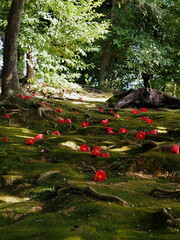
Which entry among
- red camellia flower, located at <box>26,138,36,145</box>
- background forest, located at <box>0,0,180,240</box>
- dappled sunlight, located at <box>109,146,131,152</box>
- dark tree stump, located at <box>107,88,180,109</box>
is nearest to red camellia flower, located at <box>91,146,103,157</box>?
background forest, located at <box>0,0,180,240</box>

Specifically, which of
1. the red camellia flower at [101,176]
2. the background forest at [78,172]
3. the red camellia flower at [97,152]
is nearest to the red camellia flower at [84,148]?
the background forest at [78,172]

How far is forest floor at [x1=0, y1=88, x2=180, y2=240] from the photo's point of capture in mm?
1900

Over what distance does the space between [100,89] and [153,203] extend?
16.0 metres

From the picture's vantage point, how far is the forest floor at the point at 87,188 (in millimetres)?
1900

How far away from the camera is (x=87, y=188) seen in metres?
2.76

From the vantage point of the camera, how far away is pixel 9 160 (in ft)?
12.9

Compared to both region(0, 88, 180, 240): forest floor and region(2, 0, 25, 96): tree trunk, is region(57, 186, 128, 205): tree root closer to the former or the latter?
region(0, 88, 180, 240): forest floor

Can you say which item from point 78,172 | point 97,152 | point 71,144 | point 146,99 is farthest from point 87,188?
point 146,99

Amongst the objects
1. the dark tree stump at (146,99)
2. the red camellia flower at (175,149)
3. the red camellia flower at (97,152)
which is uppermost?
the dark tree stump at (146,99)

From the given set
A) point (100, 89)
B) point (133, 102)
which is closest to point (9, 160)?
point (133, 102)

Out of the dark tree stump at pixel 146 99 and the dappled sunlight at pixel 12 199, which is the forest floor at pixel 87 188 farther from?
the dark tree stump at pixel 146 99

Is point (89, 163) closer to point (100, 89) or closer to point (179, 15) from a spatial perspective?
point (100, 89)

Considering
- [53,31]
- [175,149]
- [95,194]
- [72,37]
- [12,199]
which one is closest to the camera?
[95,194]

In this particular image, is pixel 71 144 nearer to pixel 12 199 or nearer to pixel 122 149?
pixel 122 149
